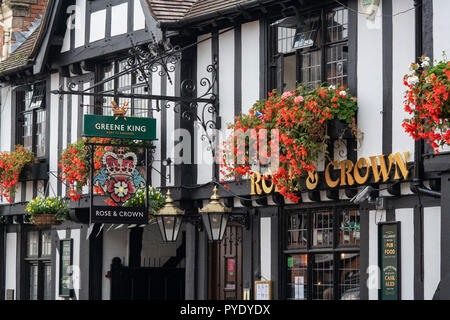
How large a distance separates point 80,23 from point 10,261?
6.00m

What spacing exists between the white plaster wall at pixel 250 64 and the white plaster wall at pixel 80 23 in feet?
14.8

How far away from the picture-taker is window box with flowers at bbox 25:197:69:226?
2016cm

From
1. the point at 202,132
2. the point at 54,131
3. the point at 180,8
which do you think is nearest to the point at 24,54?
the point at 54,131

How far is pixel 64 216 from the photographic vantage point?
2020 cm

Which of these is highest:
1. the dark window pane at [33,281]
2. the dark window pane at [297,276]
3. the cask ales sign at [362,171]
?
the cask ales sign at [362,171]

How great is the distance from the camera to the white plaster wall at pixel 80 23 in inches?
803

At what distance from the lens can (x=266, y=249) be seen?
16.5 metres

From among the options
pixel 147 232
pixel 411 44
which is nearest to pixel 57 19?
pixel 147 232

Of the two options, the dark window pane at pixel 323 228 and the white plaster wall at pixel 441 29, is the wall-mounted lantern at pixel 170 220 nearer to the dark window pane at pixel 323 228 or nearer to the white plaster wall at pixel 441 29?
the dark window pane at pixel 323 228

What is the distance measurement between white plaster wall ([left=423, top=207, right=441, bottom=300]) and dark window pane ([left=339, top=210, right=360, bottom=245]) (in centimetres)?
151

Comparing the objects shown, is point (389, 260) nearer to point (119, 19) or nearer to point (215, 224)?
point (215, 224)

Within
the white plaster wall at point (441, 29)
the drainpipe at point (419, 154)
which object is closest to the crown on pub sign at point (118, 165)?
the drainpipe at point (419, 154)

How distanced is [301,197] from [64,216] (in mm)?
6099
